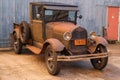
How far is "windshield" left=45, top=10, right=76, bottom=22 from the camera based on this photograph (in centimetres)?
977

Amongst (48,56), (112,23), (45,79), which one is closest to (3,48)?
(48,56)

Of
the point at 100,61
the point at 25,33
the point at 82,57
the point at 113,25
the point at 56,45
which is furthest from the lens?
the point at 113,25

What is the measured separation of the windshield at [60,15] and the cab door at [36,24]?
326mm

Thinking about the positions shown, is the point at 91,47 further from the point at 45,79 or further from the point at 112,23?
the point at 112,23

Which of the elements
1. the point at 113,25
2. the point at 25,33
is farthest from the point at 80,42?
the point at 113,25

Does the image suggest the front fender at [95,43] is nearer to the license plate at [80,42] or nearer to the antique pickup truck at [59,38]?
the antique pickup truck at [59,38]

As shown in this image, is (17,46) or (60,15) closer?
(60,15)

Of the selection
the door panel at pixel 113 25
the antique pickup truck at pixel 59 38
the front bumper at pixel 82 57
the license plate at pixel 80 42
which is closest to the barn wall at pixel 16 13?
the door panel at pixel 113 25

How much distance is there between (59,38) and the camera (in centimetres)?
907

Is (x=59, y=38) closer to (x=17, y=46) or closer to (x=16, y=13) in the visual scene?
(x=17, y=46)

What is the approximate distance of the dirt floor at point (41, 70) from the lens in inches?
322

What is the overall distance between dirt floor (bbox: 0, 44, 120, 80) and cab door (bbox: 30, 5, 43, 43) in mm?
852

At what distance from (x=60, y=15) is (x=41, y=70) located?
7.54ft

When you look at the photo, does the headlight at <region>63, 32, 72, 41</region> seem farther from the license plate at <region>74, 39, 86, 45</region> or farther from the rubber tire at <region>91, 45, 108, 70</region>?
the rubber tire at <region>91, 45, 108, 70</region>
